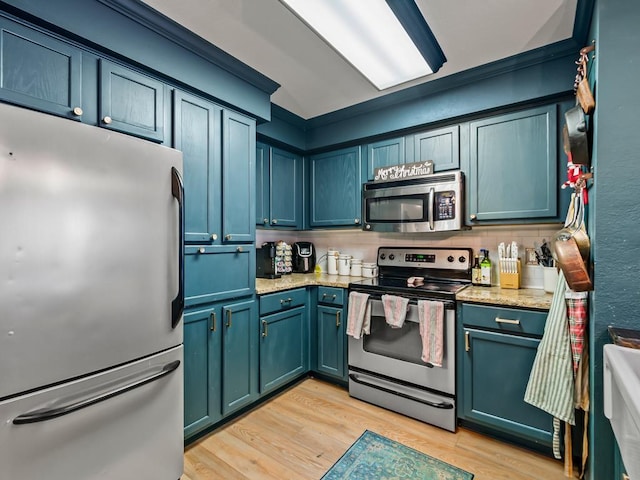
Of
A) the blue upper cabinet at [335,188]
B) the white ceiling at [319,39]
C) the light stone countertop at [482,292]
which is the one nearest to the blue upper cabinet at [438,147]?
the white ceiling at [319,39]

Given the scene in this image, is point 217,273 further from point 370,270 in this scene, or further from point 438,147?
point 438,147

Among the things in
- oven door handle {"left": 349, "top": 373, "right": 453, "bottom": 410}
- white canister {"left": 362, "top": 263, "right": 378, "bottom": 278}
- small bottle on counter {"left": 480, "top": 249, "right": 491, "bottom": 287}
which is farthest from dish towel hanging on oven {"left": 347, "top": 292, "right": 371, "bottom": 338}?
small bottle on counter {"left": 480, "top": 249, "right": 491, "bottom": 287}

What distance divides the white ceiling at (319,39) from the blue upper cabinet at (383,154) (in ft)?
1.71

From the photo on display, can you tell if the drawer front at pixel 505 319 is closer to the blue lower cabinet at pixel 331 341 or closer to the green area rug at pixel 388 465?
the green area rug at pixel 388 465

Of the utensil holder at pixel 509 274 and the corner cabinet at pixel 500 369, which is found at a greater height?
the utensil holder at pixel 509 274

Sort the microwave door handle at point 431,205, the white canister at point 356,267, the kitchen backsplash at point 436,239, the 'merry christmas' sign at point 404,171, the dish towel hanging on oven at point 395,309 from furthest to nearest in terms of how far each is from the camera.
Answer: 1. the white canister at point 356,267
2. the 'merry christmas' sign at point 404,171
3. the microwave door handle at point 431,205
4. the kitchen backsplash at point 436,239
5. the dish towel hanging on oven at point 395,309

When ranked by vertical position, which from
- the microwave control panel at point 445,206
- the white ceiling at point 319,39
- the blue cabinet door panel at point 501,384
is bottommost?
the blue cabinet door panel at point 501,384

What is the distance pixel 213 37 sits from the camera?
1.81m

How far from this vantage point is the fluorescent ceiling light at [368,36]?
1.44 metres

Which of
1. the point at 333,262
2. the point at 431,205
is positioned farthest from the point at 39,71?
the point at 333,262

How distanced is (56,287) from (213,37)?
1538 millimetres

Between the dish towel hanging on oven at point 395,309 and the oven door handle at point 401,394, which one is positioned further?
the dish towel hanging on oven at point 395,309

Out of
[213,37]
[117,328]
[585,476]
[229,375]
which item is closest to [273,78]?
[213,37]

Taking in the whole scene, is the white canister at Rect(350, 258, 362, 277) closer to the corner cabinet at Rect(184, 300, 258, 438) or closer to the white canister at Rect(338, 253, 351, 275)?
the white canister at Rect(338, 253, 351, 275)
